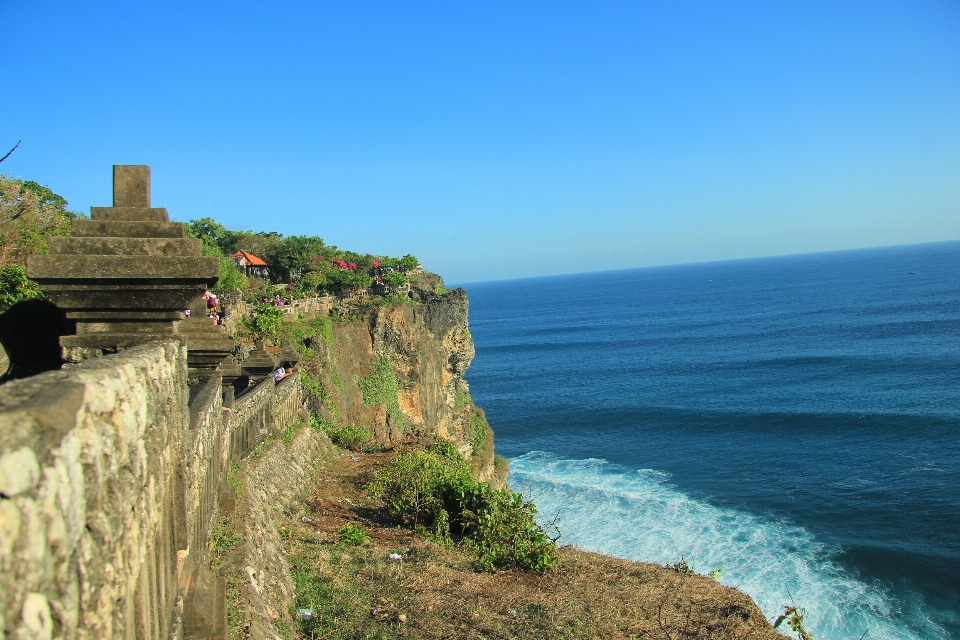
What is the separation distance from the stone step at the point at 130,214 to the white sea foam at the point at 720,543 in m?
20.6

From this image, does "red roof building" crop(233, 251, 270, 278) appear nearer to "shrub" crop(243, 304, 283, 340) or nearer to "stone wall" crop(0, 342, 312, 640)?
"shrub" crop(243, 304, 283, 340)

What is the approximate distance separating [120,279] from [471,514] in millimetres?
7686

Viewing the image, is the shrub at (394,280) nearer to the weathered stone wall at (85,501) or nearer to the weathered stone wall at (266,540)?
the weathered stone wall at (266,540)

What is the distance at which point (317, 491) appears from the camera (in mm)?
12617

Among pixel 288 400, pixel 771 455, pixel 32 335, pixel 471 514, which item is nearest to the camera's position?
pixel 32 335

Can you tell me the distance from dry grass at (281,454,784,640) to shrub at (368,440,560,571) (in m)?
0.31

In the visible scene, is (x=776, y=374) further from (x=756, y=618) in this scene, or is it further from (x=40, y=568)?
(x=40, y=568)

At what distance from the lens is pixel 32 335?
470 cm

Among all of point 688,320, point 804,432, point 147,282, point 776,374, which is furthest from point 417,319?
point 688,320

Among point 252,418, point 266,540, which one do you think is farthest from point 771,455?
point 266,540

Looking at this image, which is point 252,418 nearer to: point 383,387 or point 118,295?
point 118,295

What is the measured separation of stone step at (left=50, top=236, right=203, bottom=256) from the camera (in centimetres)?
431

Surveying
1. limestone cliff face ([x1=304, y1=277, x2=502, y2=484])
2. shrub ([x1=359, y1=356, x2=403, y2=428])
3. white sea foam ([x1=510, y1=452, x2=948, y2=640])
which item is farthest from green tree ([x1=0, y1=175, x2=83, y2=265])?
white sea foam ([x1=510, y1=452, x2=948, y2=640])

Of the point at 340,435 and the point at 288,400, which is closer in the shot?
the point at 288,400
